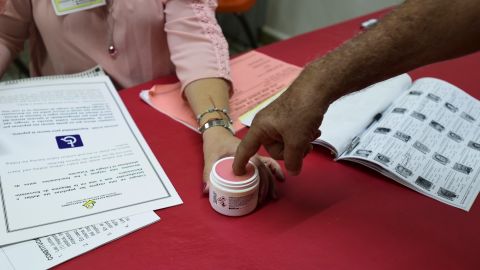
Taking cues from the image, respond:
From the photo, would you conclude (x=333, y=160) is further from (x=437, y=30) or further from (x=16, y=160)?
(x=16, y=160)

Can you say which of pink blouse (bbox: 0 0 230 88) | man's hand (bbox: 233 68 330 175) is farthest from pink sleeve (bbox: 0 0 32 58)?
man's hand (bbox: 233 68 330 175)

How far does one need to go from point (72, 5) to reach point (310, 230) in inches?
26.4

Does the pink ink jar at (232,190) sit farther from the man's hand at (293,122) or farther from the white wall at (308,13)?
the white wall at (308,13)

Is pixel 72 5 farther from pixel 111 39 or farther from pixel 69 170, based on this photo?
pixel 69 170

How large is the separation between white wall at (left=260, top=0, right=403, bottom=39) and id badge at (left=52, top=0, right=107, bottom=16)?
5.56 ft

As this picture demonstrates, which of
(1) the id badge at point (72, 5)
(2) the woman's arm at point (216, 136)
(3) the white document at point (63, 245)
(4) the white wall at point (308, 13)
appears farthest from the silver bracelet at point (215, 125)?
(4) the white wall at point (308, 13)

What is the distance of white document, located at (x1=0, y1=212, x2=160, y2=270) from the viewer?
0.53 m

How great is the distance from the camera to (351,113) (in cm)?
84

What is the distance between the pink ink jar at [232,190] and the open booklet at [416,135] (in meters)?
0.19

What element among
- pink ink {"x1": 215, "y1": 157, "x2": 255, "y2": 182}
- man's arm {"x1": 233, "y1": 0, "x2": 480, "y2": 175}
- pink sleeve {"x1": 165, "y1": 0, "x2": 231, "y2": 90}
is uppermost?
man's arm {"x1": 233, "y1": 0, "x2": 480, "y2": 175}

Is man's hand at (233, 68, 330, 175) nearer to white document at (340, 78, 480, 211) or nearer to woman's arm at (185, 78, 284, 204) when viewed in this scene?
woman's arm at (185, 78, 284, 204)

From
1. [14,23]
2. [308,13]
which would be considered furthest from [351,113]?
[308,13]

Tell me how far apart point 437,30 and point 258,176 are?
0.30 m

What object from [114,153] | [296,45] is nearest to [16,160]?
[114,153]
